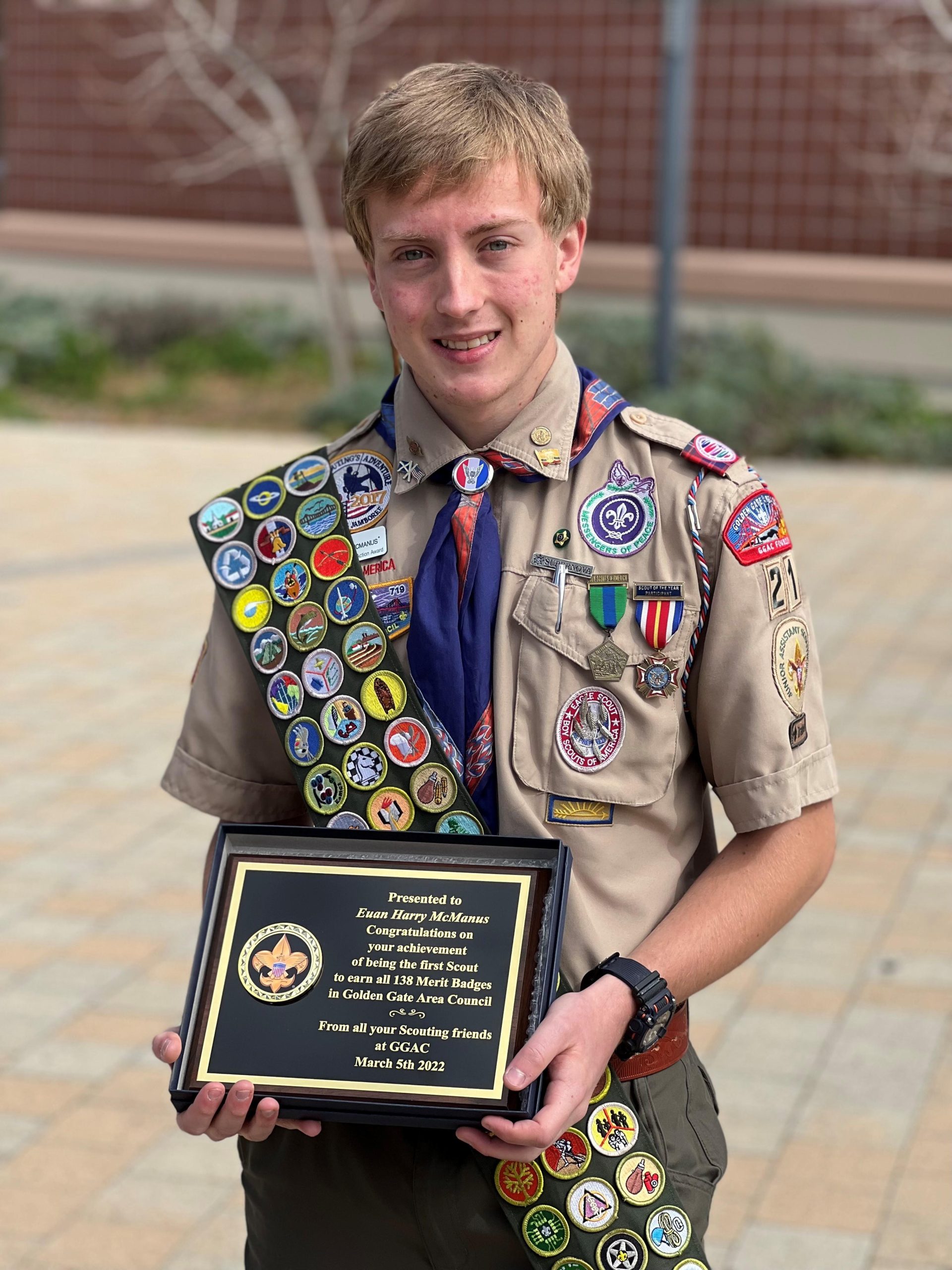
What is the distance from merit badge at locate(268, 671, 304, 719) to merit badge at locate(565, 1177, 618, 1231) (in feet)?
1.92

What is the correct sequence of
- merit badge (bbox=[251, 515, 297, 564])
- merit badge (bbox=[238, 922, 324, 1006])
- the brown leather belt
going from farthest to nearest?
merit badge (bbox=[251, 515, 297, 564]) < the brown leather belt < merit badge (bbox=[238, 922, 324, 1006])

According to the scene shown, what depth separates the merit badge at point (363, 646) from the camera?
5.90 feet

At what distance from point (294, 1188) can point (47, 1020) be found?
2587mm

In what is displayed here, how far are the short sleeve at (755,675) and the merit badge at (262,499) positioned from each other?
1.60ft

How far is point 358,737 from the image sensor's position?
179cm

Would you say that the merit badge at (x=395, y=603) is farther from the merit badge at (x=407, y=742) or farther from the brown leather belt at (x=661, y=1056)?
the brown leather belt at (x=661, y=1056)

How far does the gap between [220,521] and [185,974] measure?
112 inches

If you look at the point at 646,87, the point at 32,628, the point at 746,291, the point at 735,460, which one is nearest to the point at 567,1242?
the point at 735,460

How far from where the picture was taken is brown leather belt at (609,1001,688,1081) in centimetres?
177

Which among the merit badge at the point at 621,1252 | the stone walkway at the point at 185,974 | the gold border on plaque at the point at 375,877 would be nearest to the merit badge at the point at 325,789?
the gold border on plaque at the point at 375,877

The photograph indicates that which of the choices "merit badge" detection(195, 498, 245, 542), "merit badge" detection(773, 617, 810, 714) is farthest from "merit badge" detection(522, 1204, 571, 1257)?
"merit badge" detection(195, 498, 245, 542)

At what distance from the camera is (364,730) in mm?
1782

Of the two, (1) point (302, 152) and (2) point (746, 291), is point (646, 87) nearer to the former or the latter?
(2) point (746, 291)

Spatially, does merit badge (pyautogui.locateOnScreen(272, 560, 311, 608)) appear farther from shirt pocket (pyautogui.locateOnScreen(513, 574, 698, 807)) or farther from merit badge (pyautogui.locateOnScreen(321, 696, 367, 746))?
shirt pocket (pyautogui.locateOnScreen(513, 574, 698, 807))
